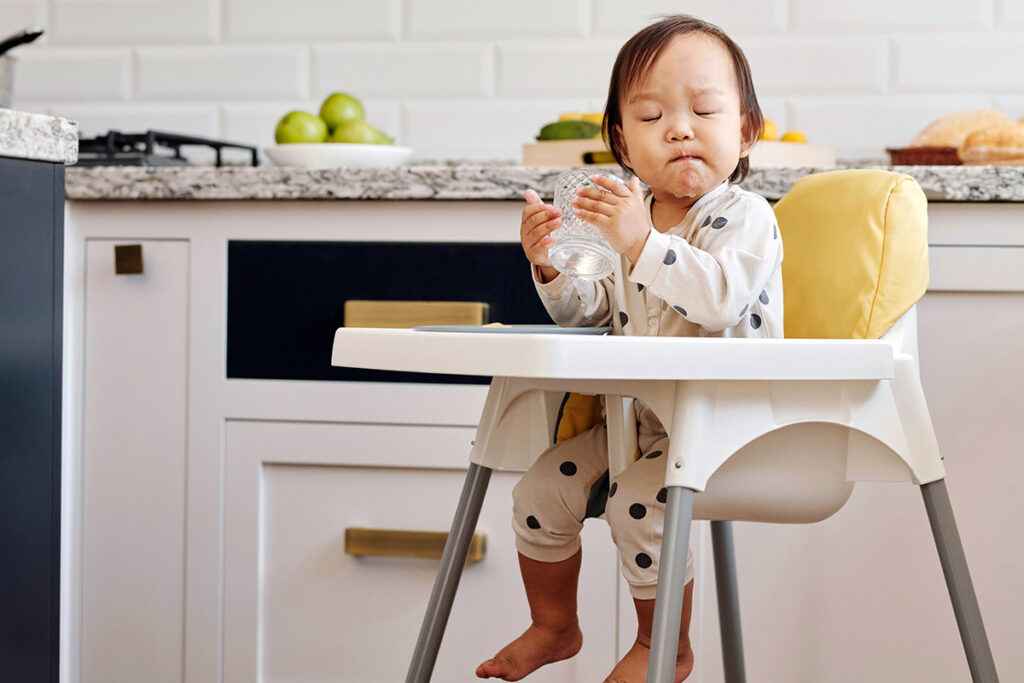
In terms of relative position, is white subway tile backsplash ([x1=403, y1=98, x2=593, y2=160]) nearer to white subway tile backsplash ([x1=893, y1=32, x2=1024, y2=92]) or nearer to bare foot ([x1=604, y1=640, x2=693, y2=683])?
white subway tile backsplash ([x1=893, y1=32, x2=1024, y2=92])

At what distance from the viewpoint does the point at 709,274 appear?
33.1 inches

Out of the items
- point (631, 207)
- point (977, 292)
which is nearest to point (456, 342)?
point (631, 207)

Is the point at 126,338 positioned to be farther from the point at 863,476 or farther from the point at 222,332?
the point at 863,476

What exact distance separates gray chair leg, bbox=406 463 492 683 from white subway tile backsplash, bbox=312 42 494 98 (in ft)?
3.90

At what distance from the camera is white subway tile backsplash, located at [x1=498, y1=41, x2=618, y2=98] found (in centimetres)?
192

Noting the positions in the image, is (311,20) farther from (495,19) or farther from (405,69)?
(495,19)

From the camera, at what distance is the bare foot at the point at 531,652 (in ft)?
2.99

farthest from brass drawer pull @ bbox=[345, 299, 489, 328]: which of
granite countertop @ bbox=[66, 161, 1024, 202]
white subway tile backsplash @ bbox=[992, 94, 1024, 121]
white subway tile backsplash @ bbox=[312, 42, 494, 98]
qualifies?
white subway tile backsplash @ bbox=[992, 94, 1024, 121]

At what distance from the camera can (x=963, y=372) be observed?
1335 mm

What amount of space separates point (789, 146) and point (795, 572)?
61 cm

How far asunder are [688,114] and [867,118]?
1.08 m

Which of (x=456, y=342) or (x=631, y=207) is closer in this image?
(x=456, y=342)

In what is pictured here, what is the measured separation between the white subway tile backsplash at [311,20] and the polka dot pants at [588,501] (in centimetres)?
124

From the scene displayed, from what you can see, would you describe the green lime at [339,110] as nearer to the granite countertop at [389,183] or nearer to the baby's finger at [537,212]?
the granite countertop at [389,183]
